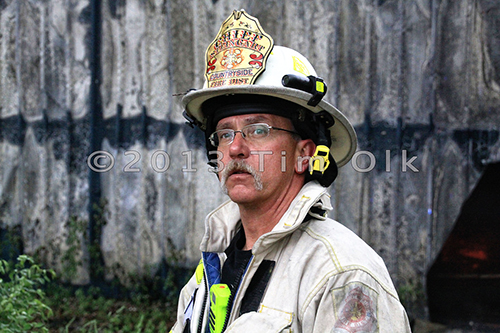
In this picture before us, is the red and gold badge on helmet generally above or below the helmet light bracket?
above

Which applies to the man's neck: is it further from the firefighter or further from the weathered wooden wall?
the weathered wooden wall

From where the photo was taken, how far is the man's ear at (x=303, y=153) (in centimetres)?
198

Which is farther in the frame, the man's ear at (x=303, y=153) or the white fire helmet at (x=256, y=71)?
the man's ear at (x=303, y=153)

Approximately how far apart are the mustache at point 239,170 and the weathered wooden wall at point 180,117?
7.17 ft

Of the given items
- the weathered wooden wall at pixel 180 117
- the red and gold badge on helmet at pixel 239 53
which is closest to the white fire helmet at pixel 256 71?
the red and gold badge on helmet at pixel 239 53

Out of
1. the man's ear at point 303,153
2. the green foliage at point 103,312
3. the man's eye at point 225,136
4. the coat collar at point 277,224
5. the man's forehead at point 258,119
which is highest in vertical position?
the man's forehead at point 258,119

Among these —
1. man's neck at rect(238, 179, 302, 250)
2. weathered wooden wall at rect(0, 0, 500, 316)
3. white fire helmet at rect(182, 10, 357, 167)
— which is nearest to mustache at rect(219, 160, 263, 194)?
man's neck at rect(238, 179, 302, 250)

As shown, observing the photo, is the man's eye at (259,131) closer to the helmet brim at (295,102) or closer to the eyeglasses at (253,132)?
the eyeglasses at (253,132)

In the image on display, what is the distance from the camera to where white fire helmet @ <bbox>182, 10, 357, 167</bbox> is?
6.10 feet

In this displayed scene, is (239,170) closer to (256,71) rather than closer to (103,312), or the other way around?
(256,71)

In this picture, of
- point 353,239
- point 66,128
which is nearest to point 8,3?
point 66,128

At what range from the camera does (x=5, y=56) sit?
4418 mm

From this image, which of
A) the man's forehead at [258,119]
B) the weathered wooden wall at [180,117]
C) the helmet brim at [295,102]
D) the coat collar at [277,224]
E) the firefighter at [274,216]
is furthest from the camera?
the weathered wooden wall at [180,117]

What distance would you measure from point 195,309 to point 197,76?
8.86 ft
